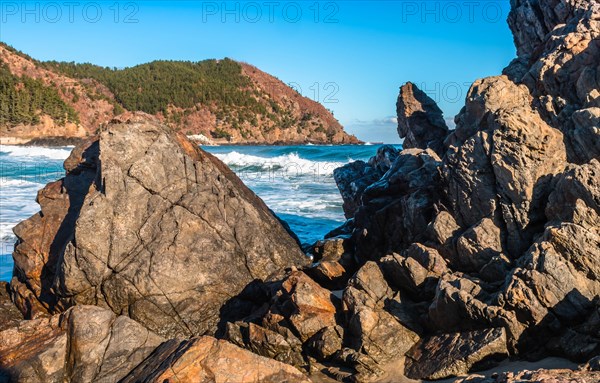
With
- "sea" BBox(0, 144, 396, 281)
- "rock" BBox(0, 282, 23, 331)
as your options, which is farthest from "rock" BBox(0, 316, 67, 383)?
"sea" BBox(0, 144, 396, 281)

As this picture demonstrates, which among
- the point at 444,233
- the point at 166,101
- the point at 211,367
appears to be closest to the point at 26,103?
the point at 166,101

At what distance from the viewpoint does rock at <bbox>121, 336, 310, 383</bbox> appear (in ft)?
18.6

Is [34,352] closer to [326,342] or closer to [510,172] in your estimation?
[326,342]

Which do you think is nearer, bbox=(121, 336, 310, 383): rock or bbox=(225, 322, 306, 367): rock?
bbox=(121, 336, 310, 383): rock

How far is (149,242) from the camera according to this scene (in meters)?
8.96

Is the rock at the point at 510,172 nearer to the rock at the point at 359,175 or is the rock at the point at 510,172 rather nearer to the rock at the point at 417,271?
the rock at the point at 417,271

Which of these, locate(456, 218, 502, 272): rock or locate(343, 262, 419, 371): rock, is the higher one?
locate(456, 218, 502, 272): rock

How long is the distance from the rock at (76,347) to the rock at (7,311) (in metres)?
2.24

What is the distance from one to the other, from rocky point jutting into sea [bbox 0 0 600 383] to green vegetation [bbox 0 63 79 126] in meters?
73.7

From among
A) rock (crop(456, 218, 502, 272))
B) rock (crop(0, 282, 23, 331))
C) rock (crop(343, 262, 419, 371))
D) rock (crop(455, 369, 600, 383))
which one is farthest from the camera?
rock (crop(0, 282, 23, 331))

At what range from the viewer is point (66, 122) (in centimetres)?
8156

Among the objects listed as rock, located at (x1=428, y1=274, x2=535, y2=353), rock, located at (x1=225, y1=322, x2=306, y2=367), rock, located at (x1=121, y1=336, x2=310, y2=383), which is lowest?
rock, located at (x1=225, y1=322, x2=306, y2=367)

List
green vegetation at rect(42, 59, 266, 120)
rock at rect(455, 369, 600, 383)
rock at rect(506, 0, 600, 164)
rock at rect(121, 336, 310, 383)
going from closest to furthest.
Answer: rock at rect(455, 369, 600, 383), rock at rect(121, 336, 310, 383), rock at rect(506, 0, 600, 164), green vegetation at rect(42, 59, 266, 120)

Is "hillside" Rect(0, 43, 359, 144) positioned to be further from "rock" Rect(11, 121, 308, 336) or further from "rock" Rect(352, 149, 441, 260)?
"rock" Rect(352, 149, 441, 260)
